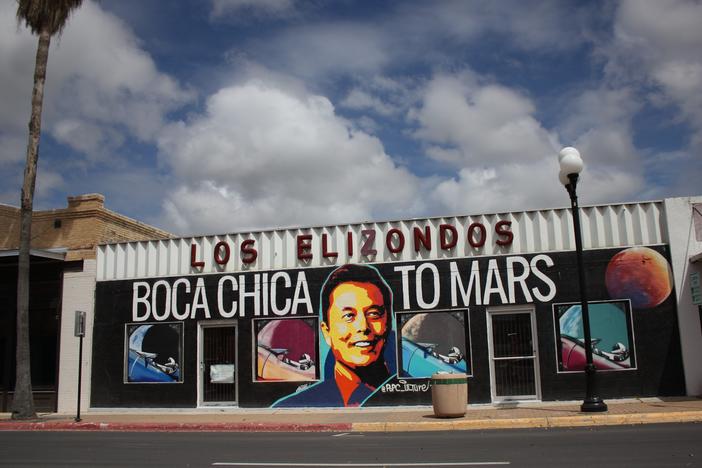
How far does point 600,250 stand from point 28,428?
15091mm

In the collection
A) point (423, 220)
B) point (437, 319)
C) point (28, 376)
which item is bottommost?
point (28, 376)

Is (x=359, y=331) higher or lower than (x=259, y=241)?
lower

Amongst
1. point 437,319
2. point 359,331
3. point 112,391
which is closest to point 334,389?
point 359,331

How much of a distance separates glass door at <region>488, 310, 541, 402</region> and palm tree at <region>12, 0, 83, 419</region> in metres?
12.3

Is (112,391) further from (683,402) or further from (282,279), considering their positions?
(683,402)

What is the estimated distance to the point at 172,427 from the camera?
15602mm

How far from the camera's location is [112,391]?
19938 mm

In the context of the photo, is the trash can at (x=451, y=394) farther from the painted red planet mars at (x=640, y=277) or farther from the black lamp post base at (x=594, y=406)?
the painted red planet mars at (x=640, y=277)

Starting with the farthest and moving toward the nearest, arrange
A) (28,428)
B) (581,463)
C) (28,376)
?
(28,376) → (28,428) → (581,463)

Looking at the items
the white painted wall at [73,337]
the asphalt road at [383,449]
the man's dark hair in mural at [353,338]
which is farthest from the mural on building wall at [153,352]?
the asphalt road at [383,449]

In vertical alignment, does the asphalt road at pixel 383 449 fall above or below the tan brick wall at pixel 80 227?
below

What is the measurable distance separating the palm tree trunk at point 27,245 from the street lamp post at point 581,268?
13925mm

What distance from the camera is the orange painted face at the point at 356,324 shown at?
17.8 metres

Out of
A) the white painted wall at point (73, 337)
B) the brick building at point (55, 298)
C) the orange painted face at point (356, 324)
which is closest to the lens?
the orange painted face at point (356, 324)
